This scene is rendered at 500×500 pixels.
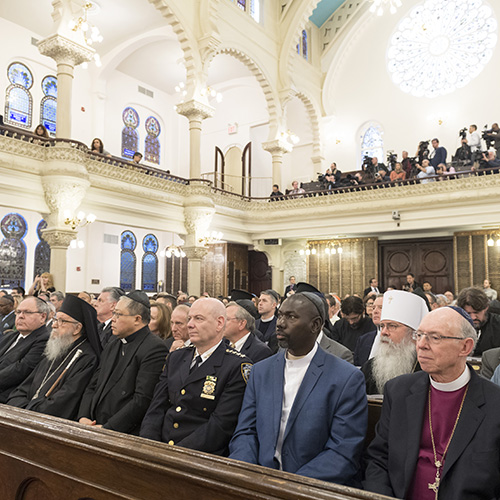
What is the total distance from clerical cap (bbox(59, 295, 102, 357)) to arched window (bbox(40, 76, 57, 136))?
16208mm

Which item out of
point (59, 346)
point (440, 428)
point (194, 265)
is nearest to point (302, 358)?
point (440, 428)

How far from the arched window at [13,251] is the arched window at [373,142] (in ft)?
47.8

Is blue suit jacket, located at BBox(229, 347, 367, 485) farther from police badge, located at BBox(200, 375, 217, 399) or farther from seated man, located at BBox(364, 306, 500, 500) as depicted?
police badge, located at BBox(200, 375, 217, 399)

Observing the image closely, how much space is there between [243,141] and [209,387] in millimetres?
21133

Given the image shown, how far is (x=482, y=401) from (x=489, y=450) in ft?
0.70

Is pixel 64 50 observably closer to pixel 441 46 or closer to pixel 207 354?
pixel 207 354

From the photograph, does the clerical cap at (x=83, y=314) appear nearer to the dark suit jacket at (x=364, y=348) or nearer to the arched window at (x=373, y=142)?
the dark suit jacket at (x=364, y=348)

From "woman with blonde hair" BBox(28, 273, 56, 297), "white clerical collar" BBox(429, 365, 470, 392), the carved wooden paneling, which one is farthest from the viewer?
the carved wooden paneling

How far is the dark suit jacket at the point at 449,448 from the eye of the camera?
2039 millimetres

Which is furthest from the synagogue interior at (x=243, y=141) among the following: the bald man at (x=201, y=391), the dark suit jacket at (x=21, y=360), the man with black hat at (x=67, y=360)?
the bald man at (x=201, y=391)

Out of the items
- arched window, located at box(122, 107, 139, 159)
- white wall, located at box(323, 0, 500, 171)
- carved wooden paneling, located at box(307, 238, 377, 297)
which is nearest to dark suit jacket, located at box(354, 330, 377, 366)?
carved wooden paneling, located at box(307, 238, 377, 297)

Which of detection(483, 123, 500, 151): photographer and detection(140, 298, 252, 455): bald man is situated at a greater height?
detection(483, 123, 500, 151): photographer

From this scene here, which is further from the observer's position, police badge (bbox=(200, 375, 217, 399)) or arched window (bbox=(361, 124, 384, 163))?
arched window (bbox=(361, 124, 384, 163))

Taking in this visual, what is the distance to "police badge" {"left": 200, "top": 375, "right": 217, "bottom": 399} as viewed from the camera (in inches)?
120
